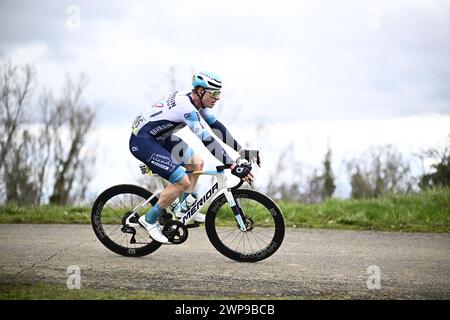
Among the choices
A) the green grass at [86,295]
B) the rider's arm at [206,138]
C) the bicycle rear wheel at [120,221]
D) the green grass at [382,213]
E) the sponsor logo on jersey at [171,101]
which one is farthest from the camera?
the green grass at [382,213]

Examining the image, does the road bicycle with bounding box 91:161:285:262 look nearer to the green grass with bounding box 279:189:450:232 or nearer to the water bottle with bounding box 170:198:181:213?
the water bottle with bounding box 170:198:181:213

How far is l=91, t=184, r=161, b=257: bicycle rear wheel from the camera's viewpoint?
7586mm

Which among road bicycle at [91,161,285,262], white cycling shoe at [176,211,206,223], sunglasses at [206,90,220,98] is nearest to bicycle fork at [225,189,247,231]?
road bicycle at [91,161,285,262]

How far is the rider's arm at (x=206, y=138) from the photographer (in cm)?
701

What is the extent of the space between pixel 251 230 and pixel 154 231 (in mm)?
1197

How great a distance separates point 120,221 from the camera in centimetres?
772

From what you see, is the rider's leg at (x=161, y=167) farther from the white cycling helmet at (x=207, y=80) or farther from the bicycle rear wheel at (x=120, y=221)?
the white cycling helmet at (x=207, y=80)

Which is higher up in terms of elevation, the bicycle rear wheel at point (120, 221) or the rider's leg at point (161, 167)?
the rider's leg at point (161, 167)

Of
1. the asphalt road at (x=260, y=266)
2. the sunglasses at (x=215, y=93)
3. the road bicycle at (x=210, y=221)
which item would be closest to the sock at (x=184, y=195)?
the road bicycle at (x=210, y=221)

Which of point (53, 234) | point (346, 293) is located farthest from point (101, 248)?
point (346, 293)

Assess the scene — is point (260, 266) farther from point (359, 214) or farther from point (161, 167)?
point (359, 214)

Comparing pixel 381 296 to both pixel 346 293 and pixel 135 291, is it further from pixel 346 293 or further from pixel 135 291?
pixel 135 291

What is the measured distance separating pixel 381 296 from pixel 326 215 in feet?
Result: 17.0

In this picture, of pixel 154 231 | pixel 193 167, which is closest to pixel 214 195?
pixel 193 167
